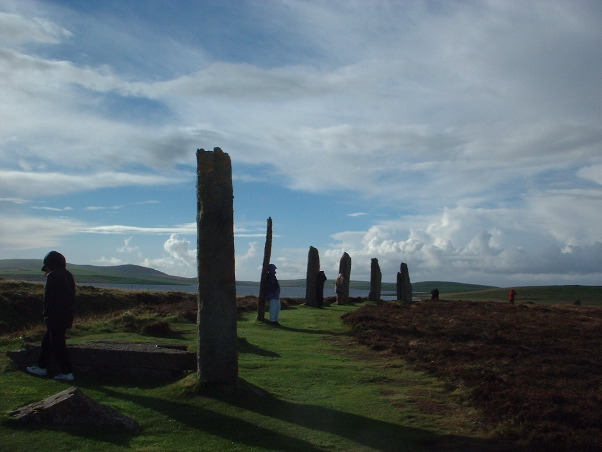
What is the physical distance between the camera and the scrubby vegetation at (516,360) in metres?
9.98

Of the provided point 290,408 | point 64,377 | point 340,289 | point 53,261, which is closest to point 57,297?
point 53,261

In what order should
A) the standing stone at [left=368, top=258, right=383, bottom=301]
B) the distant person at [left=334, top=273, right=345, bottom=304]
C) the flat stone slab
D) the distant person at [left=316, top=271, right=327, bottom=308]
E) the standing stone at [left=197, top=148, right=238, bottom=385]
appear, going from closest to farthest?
the standing stone at [left=197, top=148, right=238, bottom=385]
the flat stone slab
the distant person at [left=316, top=271, right=327, bottom=308]
the distant person at [left=334, top=273, right=345, bottom=304]
the standing stone at [left=368, top=258, right=383, bottom=301]

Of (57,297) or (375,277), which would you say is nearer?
(57,297)

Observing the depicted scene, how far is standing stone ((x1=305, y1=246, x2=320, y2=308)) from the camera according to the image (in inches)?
1476

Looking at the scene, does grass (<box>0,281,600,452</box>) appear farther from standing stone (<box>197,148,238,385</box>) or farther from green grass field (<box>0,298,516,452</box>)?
standing stone (<box>197,148,238,385</box>)

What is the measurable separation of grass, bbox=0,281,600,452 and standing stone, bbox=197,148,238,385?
0.47 m

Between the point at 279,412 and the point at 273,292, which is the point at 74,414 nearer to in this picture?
the point at 279,412

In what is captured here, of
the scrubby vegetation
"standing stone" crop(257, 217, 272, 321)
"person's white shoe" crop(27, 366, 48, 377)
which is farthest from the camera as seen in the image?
"standing stone" crop(257, 217, 272, 321)

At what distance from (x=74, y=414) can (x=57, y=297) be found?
334 cm

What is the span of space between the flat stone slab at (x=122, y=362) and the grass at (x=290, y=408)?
35 centimetres

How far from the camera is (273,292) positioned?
1003 inches

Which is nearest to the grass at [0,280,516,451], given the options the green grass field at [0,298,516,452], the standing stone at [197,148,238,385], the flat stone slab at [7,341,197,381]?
the green grass field at [0,298,516,452]

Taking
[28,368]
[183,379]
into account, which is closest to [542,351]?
[183,379]

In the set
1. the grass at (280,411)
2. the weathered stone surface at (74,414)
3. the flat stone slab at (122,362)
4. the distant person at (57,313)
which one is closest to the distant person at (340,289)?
the grass at (280,411)
